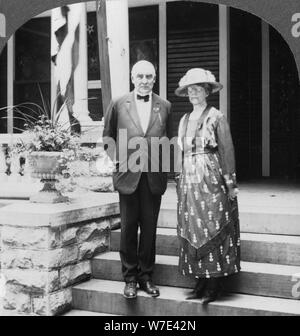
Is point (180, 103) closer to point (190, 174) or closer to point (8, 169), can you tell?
point (8, 169)

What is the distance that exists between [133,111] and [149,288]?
1312 mm

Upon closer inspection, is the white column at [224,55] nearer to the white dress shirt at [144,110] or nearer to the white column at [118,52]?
the white column at [118,52]

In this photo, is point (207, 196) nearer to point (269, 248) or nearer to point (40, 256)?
point (269, 248)

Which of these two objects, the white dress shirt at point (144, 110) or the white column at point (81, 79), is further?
the white column at point (81, 79)

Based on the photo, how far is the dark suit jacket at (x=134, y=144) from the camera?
151 inches

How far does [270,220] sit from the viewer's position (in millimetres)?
4434

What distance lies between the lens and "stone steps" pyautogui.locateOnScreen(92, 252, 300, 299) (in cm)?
381

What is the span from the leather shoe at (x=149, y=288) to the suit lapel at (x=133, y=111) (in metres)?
1.13

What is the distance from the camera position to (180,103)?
26.0ft

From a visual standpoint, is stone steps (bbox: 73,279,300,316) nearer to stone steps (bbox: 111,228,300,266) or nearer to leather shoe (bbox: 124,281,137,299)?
leather shoe (bbox: 124,281,137,299)

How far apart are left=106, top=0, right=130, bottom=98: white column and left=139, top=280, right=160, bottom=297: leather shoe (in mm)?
2091

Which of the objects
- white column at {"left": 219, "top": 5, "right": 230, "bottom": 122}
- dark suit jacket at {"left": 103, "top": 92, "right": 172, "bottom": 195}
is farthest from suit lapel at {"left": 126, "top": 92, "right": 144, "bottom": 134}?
white column at {"left": 219, "top": 5, "right": 230, "bottom": 122}

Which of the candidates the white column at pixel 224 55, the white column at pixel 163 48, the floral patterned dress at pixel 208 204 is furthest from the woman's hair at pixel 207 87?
the white column at pixel 163 48

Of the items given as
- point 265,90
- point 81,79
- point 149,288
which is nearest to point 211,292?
point 149,288
